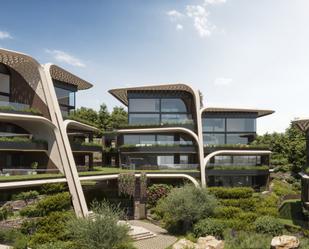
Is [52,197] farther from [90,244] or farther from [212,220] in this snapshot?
[212,220]

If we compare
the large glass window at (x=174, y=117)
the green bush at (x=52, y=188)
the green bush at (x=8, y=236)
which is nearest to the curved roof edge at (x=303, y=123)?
the large glass window at (x=174, y=117)

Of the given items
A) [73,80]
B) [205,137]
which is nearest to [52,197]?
[73,80]

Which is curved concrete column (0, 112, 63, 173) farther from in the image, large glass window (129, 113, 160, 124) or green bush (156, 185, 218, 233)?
large glass window (129, 113, 160, 124)

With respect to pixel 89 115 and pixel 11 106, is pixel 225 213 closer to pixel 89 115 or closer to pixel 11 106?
pixel 11 106

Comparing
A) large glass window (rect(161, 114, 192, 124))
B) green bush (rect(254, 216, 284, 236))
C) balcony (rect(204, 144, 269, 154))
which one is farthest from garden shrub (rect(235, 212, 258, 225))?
large glass window (rect(161, 114, 192, 124))

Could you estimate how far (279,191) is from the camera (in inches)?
1918

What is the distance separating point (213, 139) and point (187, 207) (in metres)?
22.2

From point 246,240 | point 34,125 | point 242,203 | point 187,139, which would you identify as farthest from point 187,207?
point 187,139

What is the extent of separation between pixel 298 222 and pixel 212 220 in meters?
9.35

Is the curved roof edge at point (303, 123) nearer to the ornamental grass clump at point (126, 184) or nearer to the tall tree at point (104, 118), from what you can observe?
the ornamental grass clump at point (126, 184)

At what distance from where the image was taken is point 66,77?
44469mm

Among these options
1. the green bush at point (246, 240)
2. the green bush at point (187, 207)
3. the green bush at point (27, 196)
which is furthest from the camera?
the green bush at point (187, 207)

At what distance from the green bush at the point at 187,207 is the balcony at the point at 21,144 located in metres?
14.2

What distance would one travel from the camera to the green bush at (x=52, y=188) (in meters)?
31.4
